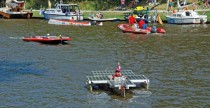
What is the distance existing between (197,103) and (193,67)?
11099 millimetres

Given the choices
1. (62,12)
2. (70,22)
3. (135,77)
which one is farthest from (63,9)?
(135,77)

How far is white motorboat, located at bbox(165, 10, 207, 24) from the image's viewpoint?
7481cm

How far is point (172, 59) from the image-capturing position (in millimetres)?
44250

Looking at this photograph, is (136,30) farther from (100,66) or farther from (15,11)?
(15,11)

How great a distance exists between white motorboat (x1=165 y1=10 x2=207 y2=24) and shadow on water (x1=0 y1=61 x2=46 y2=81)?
37518 millimetres

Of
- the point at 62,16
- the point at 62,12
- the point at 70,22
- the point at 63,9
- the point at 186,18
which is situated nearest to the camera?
the point at 70,22

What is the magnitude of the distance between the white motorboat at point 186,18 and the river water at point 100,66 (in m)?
7.14

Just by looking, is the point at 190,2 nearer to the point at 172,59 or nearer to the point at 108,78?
the point at 172,59

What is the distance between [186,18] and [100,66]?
37.3 m

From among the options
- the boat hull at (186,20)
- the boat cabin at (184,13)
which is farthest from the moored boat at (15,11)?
the boat cabin at (184,13)

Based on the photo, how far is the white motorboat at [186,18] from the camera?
74.8 m

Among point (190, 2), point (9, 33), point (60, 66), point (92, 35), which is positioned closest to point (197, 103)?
point (60, 66)

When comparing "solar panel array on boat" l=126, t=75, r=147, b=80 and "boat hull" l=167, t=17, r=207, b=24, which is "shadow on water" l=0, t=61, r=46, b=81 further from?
"boat hull" l=167, t=17, r=207, b=24

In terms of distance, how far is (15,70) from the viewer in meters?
38.8
